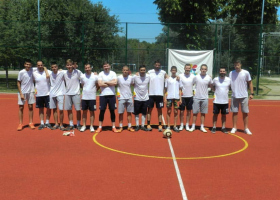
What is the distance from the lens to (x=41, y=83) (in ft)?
27.7

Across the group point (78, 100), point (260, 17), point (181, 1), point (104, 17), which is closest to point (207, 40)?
point (181, 1)

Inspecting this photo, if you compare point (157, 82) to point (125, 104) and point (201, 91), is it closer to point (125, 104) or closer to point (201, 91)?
point (125, 104)

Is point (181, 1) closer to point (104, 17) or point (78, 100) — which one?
point (104, 17)

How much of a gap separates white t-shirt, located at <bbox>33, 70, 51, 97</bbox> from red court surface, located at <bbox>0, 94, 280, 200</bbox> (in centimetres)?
109

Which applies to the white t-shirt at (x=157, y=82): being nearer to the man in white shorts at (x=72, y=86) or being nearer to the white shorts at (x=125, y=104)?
the white shorts at (x=125, y=104)

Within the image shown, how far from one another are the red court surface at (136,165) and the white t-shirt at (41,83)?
1094mm

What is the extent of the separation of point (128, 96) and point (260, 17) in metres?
17.6

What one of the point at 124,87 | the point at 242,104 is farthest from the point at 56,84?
the point at 242,104

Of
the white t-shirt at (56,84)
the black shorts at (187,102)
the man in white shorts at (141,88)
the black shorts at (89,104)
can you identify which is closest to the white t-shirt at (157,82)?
the man in white shorts at (141,88)

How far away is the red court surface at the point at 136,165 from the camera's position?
4.51 meters

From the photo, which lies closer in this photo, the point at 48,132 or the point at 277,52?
the point at 48,132

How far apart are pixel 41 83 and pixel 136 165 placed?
168 inches

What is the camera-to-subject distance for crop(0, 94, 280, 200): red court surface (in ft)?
14.8

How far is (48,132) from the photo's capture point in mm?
8258
